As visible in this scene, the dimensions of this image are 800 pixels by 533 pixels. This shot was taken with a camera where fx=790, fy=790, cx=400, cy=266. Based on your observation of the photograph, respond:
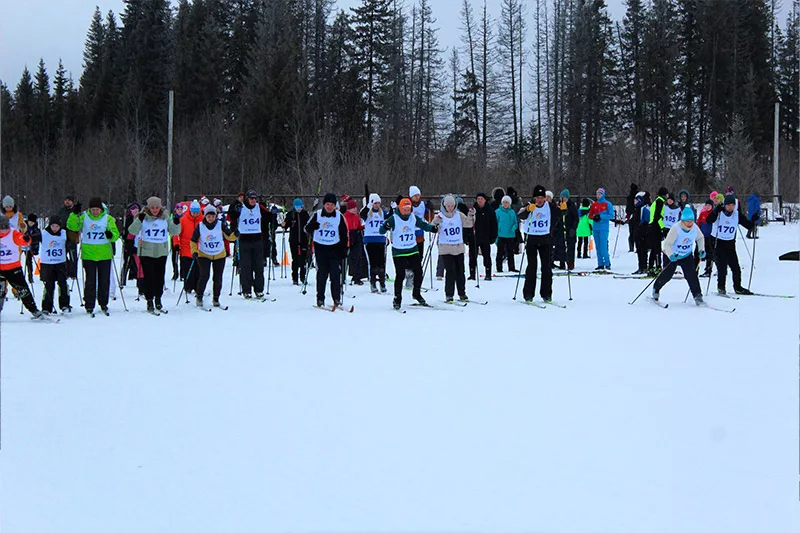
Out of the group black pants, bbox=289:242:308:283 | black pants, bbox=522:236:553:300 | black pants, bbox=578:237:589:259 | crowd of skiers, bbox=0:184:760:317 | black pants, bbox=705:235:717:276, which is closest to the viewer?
crowd of skiers, bbox=0:184:760:317

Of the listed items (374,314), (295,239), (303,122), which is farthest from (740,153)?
(374,314)

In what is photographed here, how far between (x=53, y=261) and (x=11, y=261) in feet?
3.52

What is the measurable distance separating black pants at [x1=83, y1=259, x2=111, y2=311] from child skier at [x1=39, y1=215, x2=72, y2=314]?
0.66 metres

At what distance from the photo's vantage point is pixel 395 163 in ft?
144

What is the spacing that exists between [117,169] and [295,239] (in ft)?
92.3

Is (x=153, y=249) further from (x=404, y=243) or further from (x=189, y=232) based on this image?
(x=404, y=243)

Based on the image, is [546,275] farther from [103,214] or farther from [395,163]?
[395,163]

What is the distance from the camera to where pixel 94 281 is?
13.1 metres

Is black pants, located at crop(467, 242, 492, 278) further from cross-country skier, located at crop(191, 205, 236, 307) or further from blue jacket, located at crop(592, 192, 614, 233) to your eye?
cross-country skier, located at crop(191, 205, 236, 307)

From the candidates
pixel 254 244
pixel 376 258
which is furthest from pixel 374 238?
pixel 254 244

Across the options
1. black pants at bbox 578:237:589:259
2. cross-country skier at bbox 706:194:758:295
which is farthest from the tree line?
cross-country skier at bbox 706:194:758:295

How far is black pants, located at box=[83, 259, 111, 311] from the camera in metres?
13.0

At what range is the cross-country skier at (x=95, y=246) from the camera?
13.0 m

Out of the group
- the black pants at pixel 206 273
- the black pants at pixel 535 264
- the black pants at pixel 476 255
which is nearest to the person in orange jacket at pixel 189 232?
the black pants at pixel 206 273
